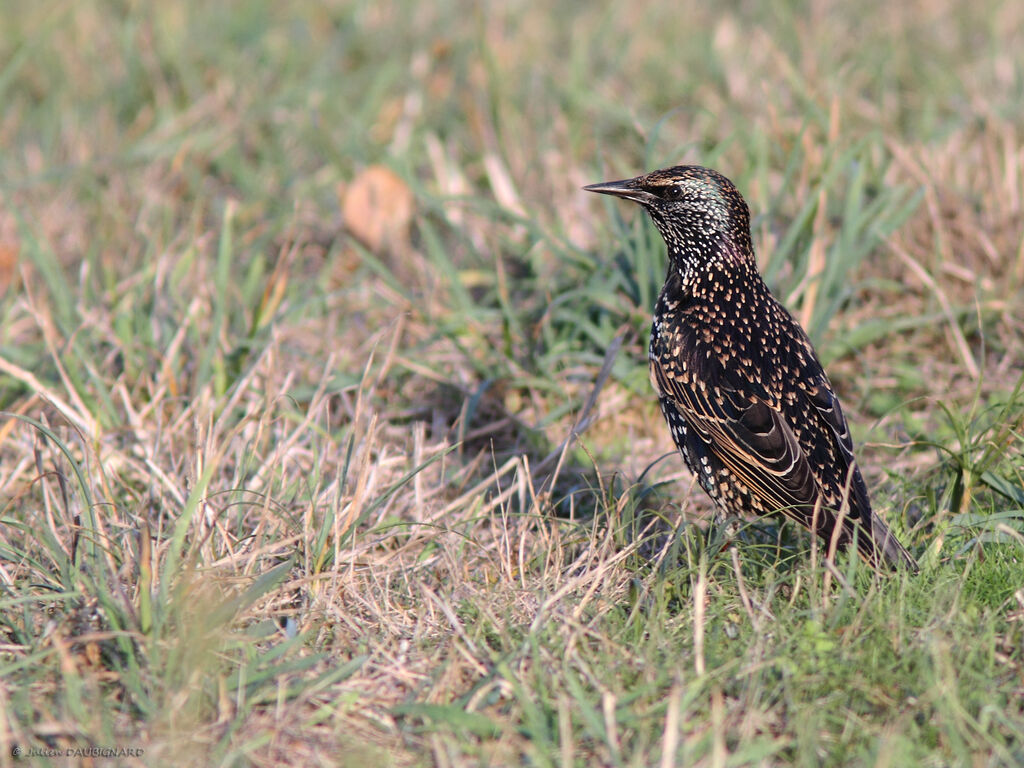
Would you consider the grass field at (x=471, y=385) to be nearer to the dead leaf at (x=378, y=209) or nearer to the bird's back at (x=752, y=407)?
the dead leaf at (x=378, y=209)

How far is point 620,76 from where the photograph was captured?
24.6 feet

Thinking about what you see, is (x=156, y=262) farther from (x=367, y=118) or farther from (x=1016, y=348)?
(x=1016, y=348)

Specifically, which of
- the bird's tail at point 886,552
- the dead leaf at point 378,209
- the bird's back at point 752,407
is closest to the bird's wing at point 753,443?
the bird's back at point 752,407

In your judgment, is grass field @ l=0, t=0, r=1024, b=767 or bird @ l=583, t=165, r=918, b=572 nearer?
grass field @ l=0, t=0, r=1024, b=767

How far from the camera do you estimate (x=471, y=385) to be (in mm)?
5207

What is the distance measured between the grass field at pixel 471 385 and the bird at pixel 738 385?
204mm

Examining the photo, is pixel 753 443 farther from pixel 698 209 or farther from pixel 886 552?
pixel 698 209

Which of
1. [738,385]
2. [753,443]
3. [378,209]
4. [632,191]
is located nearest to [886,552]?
[753,443]

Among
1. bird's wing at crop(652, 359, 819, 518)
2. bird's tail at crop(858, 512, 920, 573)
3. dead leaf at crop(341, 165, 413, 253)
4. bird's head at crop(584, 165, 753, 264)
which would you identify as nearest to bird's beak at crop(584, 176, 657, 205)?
bird's head at crop(584, 165, 753, 264)

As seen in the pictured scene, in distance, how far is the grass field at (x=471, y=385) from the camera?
3031mm

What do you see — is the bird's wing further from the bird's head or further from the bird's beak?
the bird's beak

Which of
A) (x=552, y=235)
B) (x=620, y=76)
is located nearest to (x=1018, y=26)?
(x=620, y=76)

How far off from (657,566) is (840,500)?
66cm

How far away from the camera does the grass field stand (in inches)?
119
